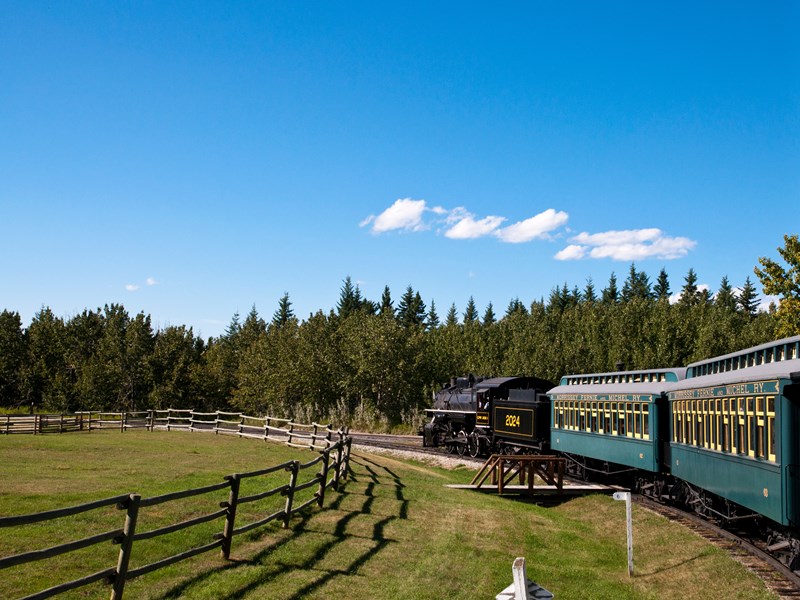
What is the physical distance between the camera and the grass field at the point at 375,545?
10234 millimetres

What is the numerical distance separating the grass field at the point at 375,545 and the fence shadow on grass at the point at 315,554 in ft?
0.10

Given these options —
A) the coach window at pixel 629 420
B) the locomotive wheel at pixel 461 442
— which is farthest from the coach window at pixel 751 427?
the locomotive wheel at pixel 461 442

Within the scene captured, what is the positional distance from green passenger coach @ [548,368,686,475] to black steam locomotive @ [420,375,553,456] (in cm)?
95

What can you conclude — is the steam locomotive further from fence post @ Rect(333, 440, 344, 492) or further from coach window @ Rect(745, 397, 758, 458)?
fence post @ Rect(333, 440, 344, 492)

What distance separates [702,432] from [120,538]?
1237 centimetres

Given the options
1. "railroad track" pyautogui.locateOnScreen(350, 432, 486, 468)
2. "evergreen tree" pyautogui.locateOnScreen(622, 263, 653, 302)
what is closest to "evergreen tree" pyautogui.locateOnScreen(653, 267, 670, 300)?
"evergreen tree" pyautogui.locateOnScreen(622, 263, 653, 302)

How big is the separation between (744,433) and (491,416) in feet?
59.4

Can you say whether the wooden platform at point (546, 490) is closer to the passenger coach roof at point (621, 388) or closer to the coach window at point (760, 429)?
the passenger coach roof at point (621, 388)

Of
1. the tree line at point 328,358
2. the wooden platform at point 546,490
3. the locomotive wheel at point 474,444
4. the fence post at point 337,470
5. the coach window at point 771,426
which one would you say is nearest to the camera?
the coach window at point 771,426

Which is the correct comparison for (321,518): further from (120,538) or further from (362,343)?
(362,343)

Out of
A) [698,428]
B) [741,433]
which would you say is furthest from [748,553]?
[698,428]

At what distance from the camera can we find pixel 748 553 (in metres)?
13.2

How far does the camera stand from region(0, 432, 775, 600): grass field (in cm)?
1023

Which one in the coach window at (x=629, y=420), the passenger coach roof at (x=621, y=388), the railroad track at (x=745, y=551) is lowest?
the railroad track at (x=745, y=551)
